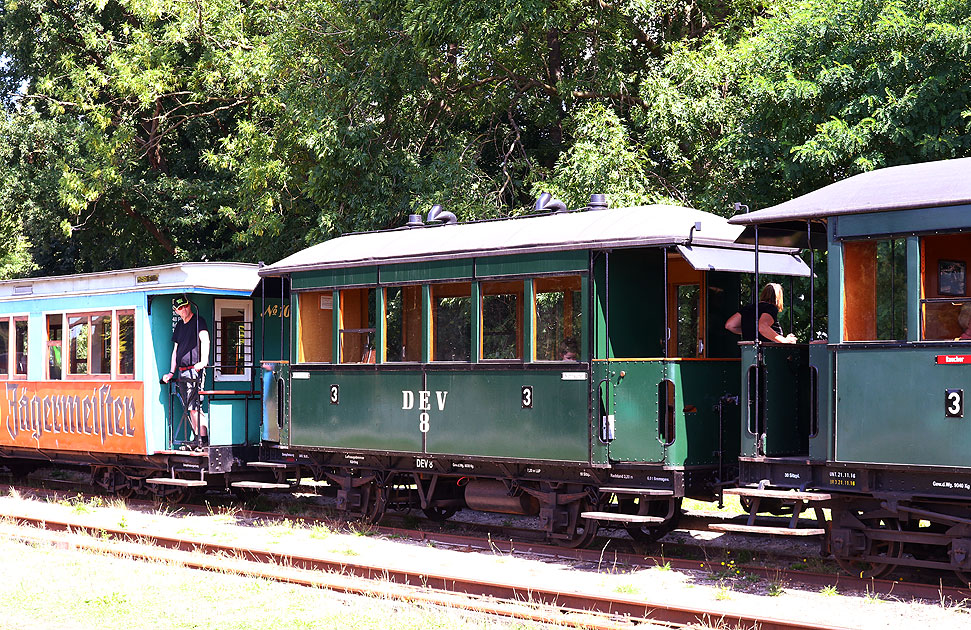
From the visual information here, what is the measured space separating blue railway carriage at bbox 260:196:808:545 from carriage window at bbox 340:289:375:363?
18 millimetres

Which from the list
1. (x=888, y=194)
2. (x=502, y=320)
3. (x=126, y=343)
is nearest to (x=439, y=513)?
(x=502, y=320)

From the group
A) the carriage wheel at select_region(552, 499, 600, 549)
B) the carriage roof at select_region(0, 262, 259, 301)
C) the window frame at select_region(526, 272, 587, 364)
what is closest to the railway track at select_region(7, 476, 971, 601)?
the carriage wheel at select_region(552, 499, 600, 549)

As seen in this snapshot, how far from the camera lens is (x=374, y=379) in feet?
43.5

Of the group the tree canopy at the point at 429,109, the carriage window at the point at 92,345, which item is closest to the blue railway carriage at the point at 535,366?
the carriage window at the point at 92,345

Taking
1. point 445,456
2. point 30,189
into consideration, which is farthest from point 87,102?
point 445,456

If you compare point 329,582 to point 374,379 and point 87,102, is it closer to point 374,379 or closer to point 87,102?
point 374,379

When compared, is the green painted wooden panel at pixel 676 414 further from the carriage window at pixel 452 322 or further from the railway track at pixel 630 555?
the carriage window at pixel 452 322

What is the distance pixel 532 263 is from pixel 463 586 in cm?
346

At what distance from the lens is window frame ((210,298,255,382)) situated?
51.9ft

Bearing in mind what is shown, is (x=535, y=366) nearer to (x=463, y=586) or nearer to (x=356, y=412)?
(x=463, y=586)

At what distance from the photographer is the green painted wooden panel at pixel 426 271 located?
12289 millimetres

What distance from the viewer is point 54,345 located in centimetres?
1689

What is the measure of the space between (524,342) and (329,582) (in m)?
3.21

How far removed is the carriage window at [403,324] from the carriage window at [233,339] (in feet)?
11.9
